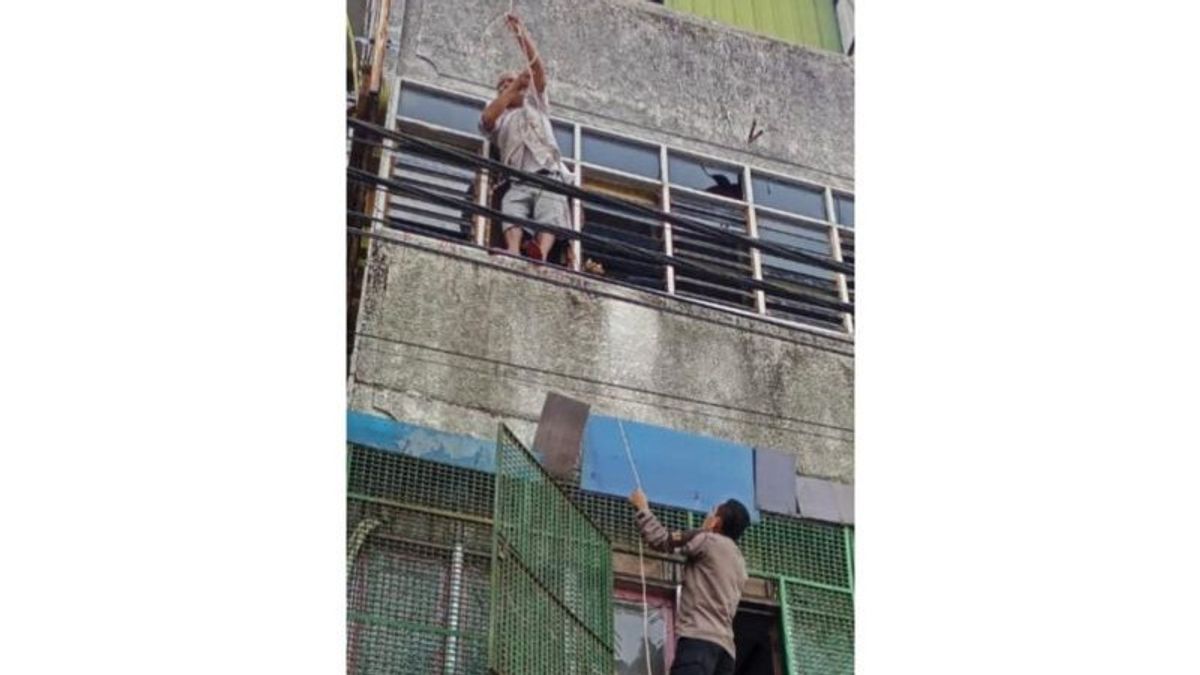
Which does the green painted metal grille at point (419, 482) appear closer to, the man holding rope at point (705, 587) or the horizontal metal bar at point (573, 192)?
the man holding rope at point (705, 587)

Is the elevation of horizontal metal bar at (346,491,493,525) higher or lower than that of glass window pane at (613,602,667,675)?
higher

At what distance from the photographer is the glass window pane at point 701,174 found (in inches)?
150

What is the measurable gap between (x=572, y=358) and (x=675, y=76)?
0.93 meters

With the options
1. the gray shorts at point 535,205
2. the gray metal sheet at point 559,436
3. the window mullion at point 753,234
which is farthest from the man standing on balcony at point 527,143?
the window mullion at point 753,234

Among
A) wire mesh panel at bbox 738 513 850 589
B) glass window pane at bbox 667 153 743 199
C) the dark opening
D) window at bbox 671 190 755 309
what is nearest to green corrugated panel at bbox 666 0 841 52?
glass window pane at bbox 667 153 743 199

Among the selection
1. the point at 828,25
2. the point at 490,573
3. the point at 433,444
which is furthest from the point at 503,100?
the point at 490,573

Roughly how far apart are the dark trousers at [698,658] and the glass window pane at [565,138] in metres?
1.31

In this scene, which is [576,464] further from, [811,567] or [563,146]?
[563,146]

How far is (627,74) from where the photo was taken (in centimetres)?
378

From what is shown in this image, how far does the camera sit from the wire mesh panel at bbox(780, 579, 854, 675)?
10.4ft

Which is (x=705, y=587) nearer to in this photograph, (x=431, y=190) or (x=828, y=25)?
(x=431, y=190)

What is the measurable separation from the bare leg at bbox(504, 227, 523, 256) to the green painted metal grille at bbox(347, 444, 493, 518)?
0.55 metres

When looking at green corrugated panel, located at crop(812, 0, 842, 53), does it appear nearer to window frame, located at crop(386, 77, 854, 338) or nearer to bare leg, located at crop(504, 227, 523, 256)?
window frame, located at crop(386, 77, 854, 338)

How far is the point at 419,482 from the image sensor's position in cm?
309
